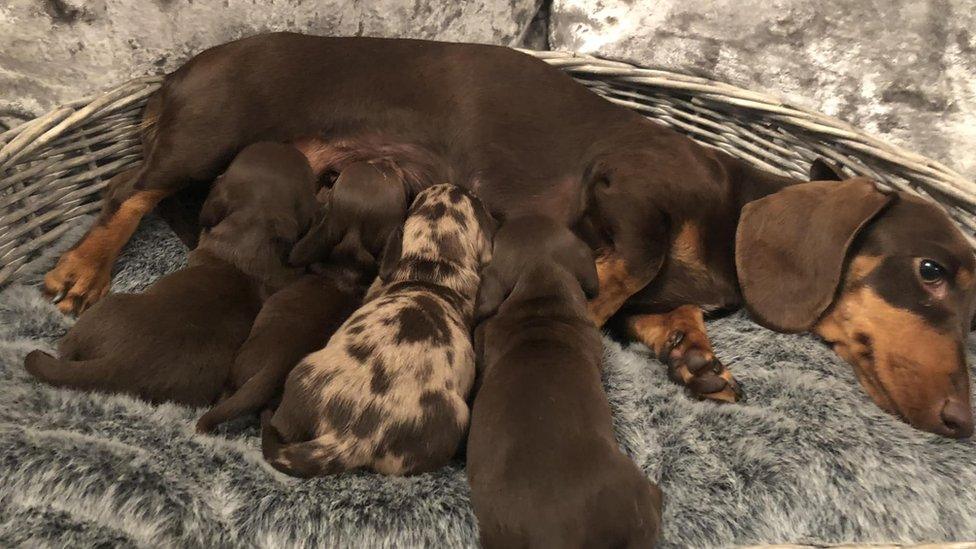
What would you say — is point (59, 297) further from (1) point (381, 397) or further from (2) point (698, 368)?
(2) point (698, 368)

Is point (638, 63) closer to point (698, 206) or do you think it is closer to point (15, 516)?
point (698, 206)

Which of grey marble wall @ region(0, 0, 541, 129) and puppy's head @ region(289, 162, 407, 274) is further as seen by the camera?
grey marble wall @ region(0, 0, 541, 129)

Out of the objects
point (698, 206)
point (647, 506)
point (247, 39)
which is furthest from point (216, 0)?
point (647, 506)

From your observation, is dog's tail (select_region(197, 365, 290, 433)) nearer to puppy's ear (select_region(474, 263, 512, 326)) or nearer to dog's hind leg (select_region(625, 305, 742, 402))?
puppy's ear (select_region(474, 263, 512, 326))

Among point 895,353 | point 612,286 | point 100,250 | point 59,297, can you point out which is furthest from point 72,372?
point 895,353

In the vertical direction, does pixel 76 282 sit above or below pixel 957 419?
above

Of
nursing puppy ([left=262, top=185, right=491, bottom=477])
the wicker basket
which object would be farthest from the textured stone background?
nursing puppy ([left=262, top=185, right=491, bottom=477])

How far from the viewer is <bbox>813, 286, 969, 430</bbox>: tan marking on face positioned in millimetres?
1680

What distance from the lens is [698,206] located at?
2.07 m

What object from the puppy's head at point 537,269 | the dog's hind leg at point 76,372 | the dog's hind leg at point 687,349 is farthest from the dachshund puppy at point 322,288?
the dog's hind leg at point 687,349

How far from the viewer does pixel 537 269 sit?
173 cm

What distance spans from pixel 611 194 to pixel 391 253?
2.13 feet

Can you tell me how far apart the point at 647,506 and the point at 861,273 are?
1014mm

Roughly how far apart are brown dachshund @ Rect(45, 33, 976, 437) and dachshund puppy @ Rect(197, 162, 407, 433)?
10.5 inches
